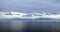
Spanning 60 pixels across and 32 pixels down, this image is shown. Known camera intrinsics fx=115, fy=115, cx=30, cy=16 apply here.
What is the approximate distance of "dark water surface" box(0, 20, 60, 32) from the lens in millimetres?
1514

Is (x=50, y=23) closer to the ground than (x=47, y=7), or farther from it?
closer to the ground

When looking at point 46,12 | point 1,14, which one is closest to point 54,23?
point 46,12

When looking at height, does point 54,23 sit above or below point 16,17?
below

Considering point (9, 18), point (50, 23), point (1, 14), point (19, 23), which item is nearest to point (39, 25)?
point (50, 23)

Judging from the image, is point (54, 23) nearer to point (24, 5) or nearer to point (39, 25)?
point (39, 25)

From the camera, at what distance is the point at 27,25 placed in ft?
5.00

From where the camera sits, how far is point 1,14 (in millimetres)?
1564

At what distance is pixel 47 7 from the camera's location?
1.66 m

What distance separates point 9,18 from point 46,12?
522 millimetres

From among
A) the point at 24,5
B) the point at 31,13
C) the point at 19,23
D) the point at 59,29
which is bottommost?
the point at 59,29

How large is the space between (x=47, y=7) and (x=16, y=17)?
468 mm

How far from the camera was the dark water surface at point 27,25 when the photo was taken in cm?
151

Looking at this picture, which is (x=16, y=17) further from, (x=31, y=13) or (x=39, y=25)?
(x=39, y=25)

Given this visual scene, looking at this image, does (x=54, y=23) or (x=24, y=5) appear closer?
(x=54, y=23)
